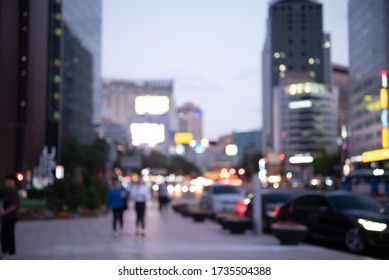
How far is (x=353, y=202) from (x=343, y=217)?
850 millimetres

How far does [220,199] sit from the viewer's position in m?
25.2

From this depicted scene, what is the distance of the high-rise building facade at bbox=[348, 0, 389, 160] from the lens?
47.4 metres

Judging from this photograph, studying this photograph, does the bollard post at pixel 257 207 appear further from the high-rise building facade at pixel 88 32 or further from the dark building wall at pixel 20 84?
the high-rise building facade at pixel 88 32

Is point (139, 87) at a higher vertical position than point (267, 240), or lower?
higher

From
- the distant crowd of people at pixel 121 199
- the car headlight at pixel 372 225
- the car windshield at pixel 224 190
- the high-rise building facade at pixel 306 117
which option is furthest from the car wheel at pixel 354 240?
the high-rise building facade at pixel 306 117

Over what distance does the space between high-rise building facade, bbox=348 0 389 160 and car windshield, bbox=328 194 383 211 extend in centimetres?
1659

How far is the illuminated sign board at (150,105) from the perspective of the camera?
3794cm

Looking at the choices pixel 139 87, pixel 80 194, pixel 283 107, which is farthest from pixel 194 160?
pixel 80 194

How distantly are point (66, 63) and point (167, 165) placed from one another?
41953 millimetres

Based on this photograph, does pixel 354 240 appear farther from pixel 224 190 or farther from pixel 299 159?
pixel 299 159

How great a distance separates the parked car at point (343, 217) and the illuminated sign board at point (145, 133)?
2109 centimetres

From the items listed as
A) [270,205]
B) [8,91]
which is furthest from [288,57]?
[270,205]

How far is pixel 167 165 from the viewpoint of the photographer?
417ft

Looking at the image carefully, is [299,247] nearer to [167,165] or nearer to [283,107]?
[167,165]
